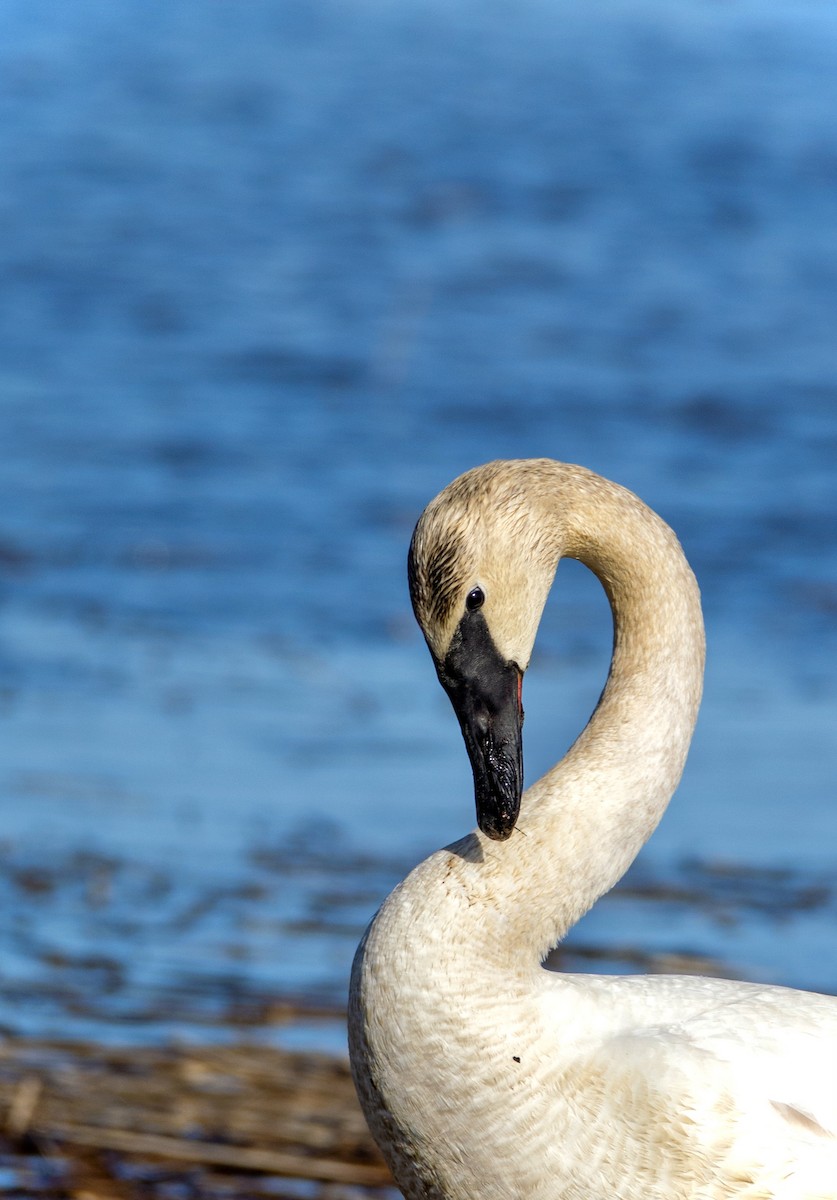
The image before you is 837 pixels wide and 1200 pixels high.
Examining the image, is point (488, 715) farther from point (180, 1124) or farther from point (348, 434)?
point (348, 434)

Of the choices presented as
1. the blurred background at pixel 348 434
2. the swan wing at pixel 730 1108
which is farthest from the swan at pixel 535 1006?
the blurred background at pixel 348 434

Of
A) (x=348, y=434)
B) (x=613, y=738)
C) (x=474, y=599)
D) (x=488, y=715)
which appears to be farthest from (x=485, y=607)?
(x=348, y=434)

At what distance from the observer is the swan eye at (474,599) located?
3.39 metres

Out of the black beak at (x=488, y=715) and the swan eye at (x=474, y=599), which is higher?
the swan eye at (x=474, y=599)

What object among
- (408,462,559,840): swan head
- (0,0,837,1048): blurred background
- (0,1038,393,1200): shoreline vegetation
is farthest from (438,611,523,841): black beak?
(0,0,837,1048): blurred background

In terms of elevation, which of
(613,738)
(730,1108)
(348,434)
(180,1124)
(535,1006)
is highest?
(348,434)

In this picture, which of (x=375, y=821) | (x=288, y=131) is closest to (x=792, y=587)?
(x=375, y=821)

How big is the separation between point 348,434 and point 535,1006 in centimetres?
924

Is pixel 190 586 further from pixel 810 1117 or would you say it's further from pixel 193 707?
pixel 810 1117

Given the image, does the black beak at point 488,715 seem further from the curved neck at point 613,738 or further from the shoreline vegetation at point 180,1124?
the shoreline vegetation at point 180,1124

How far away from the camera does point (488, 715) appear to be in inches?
136

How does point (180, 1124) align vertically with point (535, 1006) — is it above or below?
above

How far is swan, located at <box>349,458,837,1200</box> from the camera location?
11.0ft

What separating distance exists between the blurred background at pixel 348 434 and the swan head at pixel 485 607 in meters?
2.19
